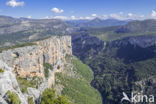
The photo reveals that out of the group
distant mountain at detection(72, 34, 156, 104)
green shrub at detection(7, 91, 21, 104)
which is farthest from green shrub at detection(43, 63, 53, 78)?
green shrub at detection(7, 91, 21, 104)

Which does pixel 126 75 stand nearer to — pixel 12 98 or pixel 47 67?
pixel 47 67

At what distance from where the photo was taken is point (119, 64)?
179 m

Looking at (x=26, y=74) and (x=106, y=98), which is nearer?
(x=26, y=74)

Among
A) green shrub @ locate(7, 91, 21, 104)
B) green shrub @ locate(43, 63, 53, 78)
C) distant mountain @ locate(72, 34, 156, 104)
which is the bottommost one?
distant mountain @ locate(72, 34, 156, 104)

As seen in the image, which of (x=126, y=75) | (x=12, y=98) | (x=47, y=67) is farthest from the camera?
(x=126, y=75)

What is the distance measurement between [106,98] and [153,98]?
32.0 meters

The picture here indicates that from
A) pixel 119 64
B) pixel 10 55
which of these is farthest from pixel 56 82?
pixel 119 64

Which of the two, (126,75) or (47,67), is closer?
(47,67)

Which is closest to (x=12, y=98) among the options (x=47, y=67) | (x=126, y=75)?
(x=47, y=67)

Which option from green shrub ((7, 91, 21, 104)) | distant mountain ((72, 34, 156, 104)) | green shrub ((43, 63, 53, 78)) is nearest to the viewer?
green shrub ((7, 91, 21, 104))

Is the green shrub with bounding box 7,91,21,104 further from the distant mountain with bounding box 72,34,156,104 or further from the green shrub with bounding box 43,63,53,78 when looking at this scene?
the distant mountain with bounding box 72,34,156,104

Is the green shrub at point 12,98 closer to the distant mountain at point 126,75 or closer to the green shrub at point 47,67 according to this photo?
the green shrub at point 47,67

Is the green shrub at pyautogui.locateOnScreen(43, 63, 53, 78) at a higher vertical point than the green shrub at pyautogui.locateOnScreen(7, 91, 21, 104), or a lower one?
lower

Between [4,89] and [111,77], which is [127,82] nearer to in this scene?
[111,77]
